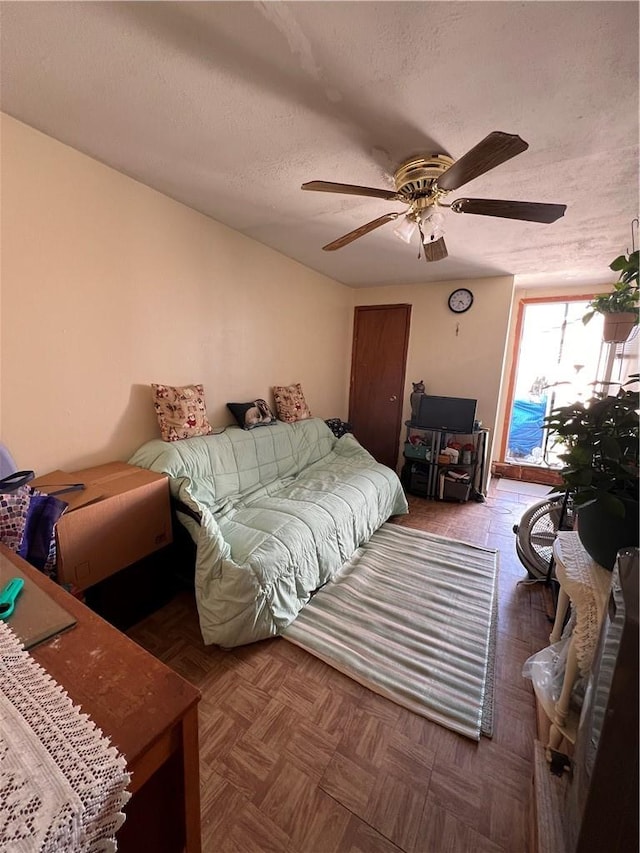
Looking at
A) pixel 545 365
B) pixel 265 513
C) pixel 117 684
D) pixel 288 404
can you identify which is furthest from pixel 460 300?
pixel 117 684

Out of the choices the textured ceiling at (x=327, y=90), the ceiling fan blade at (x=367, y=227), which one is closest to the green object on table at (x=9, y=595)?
the textured ceiling at (x=327, y=90)

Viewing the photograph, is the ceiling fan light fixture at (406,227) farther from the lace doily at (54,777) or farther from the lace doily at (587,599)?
the lace doily at (54,777)

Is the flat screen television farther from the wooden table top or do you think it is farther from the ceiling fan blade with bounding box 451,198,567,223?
the wooden table top

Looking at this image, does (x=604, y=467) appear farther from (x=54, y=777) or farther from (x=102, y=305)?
(x=102, y=305)

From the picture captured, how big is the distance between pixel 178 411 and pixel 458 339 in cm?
315

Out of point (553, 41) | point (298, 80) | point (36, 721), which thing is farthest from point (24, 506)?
point (553, 41)

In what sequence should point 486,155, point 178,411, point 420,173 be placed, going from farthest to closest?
point 178,411
point 420,173
point 486,155

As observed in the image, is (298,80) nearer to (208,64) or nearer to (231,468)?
(208,64)

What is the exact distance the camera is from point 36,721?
0.57 m

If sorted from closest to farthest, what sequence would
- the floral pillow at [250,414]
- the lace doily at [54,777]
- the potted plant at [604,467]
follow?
the lace doily at [54,777] → the potted plant at [604,467] → the floral pillow at [250,414]

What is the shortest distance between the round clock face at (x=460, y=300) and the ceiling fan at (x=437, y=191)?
2.12 metres

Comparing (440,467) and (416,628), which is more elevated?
(440,467)

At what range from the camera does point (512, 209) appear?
1471mm

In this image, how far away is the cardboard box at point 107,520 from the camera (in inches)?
58.6
